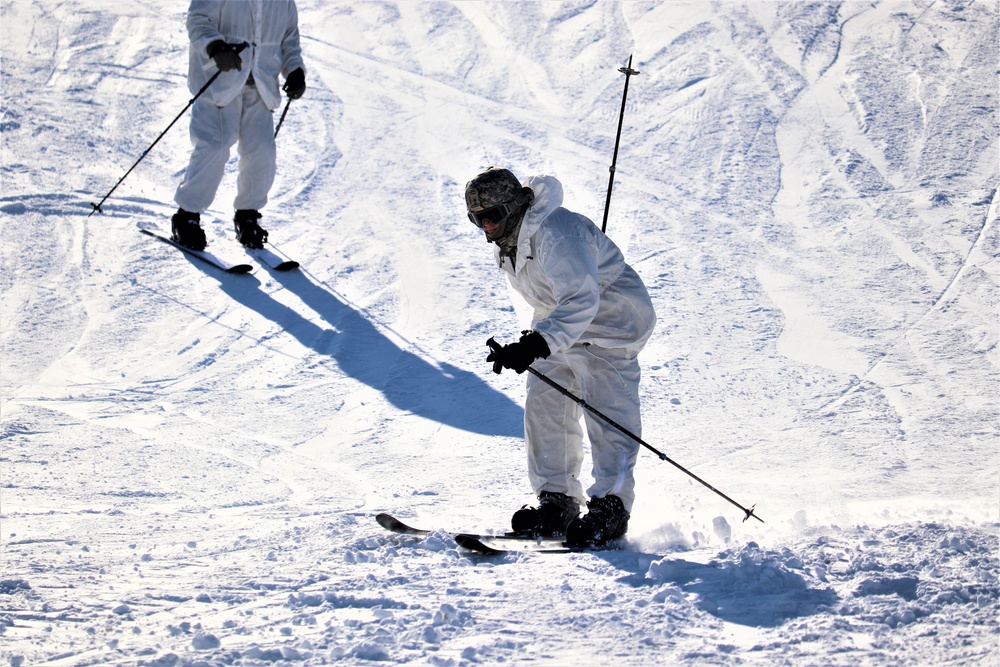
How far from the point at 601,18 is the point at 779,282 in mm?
5622

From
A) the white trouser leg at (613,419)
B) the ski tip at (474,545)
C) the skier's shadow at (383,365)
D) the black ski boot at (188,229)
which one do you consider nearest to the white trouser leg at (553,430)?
the white trouser leg at (613,419)

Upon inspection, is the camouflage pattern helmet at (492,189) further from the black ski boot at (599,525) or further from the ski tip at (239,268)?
the ski tip at (239,268)

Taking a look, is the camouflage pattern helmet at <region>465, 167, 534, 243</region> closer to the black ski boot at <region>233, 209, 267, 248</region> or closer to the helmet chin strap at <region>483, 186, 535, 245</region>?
the helmet chin strap at <region>483, 186, 535, 245</region>

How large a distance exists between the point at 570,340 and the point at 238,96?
14.9 feet

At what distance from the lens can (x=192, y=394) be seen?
6.81 m

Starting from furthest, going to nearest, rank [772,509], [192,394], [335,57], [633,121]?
[335,57], [633,121], [192,394], [772,509]

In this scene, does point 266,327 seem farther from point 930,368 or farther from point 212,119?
point 930,368

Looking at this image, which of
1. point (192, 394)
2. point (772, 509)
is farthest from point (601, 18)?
point (772, 509)

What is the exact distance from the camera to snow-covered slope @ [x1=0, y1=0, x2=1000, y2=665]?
409 cm

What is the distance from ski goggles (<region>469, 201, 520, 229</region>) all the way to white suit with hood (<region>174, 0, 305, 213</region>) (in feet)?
12.7

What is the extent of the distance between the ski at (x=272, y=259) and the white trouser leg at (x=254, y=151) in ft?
1.02

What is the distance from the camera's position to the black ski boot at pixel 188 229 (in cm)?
853

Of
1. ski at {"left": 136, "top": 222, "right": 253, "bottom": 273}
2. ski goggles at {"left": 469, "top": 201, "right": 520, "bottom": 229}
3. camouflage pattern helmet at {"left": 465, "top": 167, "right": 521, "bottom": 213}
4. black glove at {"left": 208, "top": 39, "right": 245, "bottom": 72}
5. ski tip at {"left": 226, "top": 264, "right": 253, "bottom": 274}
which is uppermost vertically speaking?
black glove at {"left": 208, "top": 39, "right": 245, "bottom": 72}

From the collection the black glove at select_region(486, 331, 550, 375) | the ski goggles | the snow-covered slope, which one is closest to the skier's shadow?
the snow-covered slope
